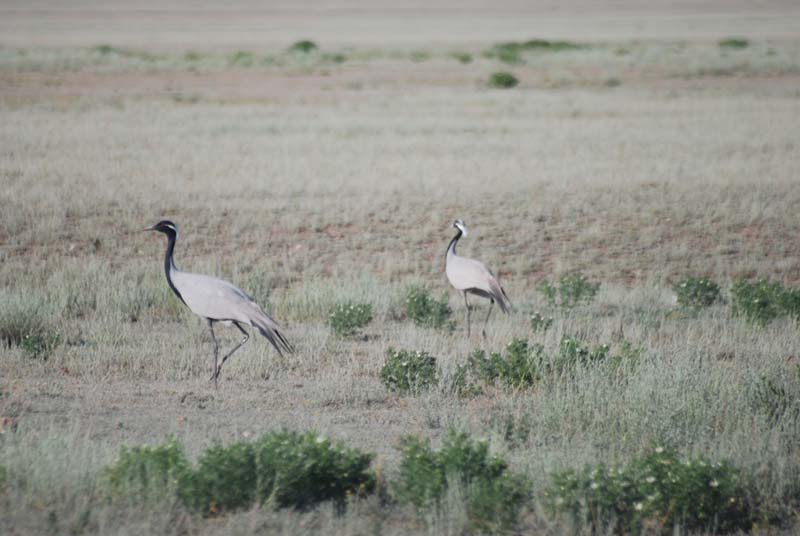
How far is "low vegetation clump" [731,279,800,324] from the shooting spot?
426 inches

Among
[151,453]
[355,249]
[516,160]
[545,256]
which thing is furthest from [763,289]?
[516,160]

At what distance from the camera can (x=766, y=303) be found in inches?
430

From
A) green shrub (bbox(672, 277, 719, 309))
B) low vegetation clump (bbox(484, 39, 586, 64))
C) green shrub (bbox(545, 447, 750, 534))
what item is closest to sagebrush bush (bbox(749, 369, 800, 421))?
green shrub (bbox(545, 447, 750, 534))

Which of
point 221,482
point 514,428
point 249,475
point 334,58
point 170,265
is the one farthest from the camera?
point 334,58

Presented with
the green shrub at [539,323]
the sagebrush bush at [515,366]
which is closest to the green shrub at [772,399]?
the sagebrush bush at [515,366]

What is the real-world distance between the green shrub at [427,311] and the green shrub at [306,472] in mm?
4897

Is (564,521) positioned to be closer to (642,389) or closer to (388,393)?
(642,389)

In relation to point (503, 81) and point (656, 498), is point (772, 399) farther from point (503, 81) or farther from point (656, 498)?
point (503, 81)

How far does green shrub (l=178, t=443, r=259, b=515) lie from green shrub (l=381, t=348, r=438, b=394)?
2.48 meters

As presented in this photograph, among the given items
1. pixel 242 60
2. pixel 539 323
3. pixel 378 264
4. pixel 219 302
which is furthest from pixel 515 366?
pixel 242 60

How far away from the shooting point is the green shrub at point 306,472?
221 inches

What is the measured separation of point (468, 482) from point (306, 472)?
928mm

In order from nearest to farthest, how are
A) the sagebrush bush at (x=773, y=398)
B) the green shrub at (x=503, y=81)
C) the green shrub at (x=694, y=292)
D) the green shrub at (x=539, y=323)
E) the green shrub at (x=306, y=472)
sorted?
1. the green shrub at (x=306, y=472)
2. the sagebrush bush at (x=773, y=398)
3. the green shrub at (x=539, y=323)
4. the green shrub at (x=694, y=292)
5. the green shrub at (x=503, y=81)

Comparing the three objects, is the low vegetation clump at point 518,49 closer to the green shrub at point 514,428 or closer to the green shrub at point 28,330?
the green shrub at point 28,330
